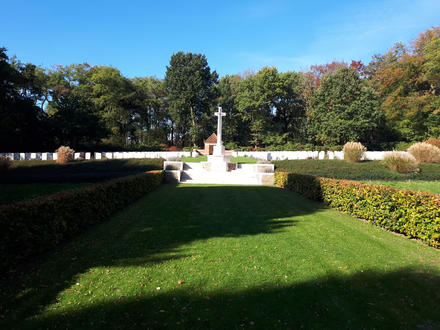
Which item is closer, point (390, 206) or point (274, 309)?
point (274, 309)

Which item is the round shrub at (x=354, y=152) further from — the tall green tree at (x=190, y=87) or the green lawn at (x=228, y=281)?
the tall green tree at (x=190, y=87)

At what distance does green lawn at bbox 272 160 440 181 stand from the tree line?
43.9 feet

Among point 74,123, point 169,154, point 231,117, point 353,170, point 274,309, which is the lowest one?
point 274,309

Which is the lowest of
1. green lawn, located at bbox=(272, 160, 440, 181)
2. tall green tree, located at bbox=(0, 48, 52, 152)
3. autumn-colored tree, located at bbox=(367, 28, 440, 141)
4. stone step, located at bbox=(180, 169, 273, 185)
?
stone step, located at bbox=(180, 169, 273, 185)

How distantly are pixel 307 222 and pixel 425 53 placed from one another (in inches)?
1345

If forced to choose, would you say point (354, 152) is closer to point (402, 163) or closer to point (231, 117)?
point (402, 163)

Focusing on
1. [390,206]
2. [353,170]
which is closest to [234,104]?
[353,170]

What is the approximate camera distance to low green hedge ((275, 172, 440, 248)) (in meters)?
5.38

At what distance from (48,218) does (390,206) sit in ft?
26.2

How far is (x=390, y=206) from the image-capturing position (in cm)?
638

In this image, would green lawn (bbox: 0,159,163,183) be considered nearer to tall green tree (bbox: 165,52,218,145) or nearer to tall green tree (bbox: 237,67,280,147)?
tall green tree (bbox: 165,52,218,145)

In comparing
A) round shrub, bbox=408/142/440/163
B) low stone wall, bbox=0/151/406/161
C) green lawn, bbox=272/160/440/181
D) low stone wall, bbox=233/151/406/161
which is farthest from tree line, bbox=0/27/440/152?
green lawn, bbox=272/160/440/181

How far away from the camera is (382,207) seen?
21.7 feet

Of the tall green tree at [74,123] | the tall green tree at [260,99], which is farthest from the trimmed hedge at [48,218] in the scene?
the tall green tree at [260,99]
